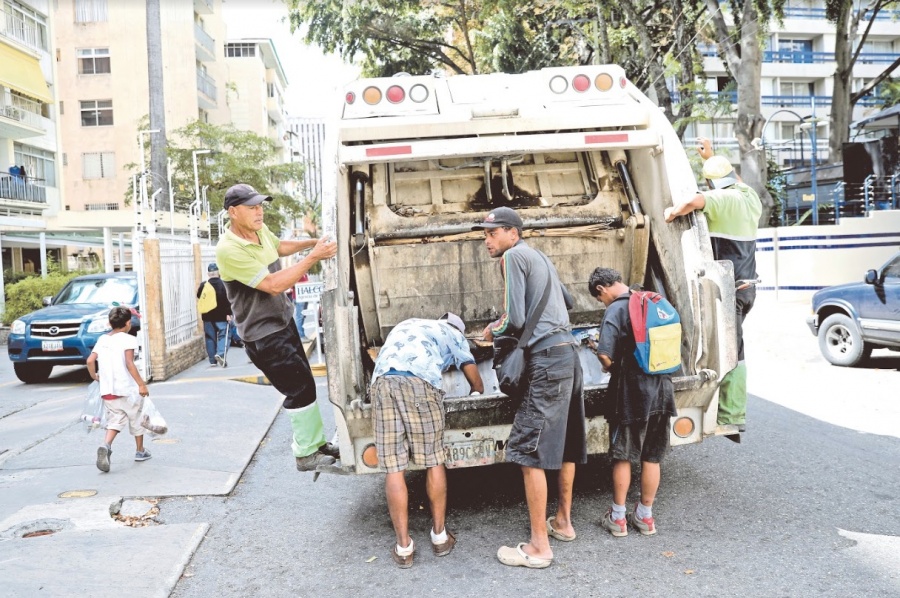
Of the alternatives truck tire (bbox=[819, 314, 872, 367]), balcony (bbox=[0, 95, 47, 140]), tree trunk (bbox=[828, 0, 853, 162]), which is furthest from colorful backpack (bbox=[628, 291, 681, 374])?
balcony (bbox=[0, 95, 47, 140])

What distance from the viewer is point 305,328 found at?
1534 centimetres

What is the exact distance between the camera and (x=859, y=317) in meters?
9.34

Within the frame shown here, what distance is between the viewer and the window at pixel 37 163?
2636 cm

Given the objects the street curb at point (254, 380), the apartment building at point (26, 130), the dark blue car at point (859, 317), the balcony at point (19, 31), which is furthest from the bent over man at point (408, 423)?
the balcony at point (19, 31)

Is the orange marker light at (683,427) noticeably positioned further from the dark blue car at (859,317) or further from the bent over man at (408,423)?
the dark blue car at (859,317)

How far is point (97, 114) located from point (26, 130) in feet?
35.2

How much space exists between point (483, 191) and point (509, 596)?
3.05 meters

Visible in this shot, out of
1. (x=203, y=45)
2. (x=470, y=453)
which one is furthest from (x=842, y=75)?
(x=203, y=45)

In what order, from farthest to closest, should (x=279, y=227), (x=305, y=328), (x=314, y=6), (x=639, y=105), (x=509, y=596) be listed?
(x=279, y=227), (x=314, y=6), (x=305, y=328), (x=639, y=105), (x=509, y=596)

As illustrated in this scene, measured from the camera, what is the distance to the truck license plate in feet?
14.5

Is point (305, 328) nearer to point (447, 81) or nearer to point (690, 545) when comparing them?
point (447, 81)

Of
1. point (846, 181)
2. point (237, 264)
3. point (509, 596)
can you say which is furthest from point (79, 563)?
point (846, 181)

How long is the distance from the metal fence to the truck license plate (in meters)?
7.64

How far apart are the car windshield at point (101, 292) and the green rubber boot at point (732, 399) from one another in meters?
9.77
